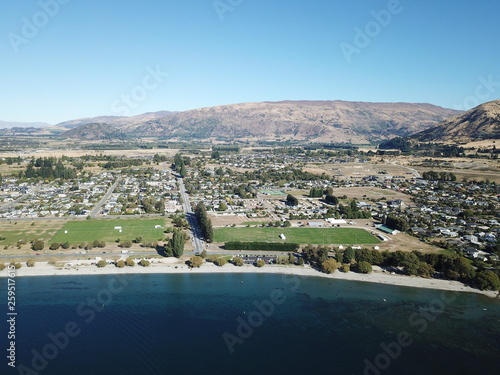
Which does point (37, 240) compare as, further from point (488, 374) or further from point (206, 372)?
point (488, 374)

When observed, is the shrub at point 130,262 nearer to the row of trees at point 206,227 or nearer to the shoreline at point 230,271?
the shoreline at point 230,271

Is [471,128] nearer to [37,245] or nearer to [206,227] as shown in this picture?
[206,227]

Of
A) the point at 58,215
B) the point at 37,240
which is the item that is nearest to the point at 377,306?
the point at 37,240

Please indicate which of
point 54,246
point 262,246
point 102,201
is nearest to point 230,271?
point 262,246

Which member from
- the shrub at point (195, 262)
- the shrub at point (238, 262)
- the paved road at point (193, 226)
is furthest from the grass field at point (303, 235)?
the shrub at point (195, 262)

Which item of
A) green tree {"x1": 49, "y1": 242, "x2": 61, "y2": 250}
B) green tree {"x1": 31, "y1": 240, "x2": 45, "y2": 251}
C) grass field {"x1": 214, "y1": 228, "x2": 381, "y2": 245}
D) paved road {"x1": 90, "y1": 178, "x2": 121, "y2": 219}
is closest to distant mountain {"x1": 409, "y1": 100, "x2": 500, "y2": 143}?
grass field {"x1": 214, "y1": 228, "x2": 381, "y2": 245}

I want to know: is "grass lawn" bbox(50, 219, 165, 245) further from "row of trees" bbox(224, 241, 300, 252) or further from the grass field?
"row of trees" bbox(224, 241, 300, 252)

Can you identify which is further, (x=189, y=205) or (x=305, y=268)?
(x=189, y=205)
